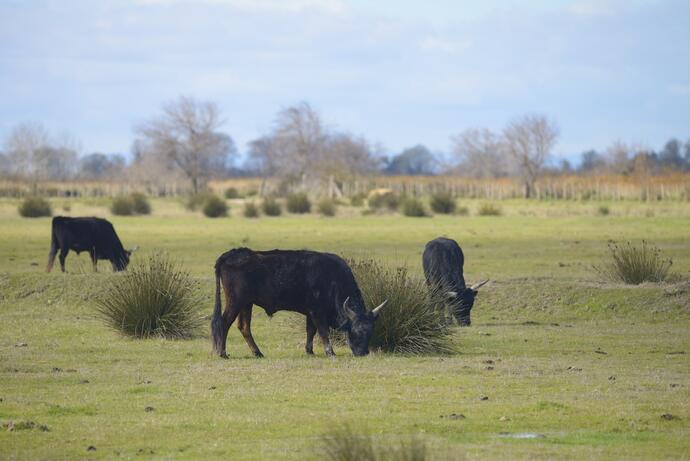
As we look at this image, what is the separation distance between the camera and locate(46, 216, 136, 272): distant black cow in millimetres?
29000

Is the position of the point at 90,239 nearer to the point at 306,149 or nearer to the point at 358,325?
the point at 358,325

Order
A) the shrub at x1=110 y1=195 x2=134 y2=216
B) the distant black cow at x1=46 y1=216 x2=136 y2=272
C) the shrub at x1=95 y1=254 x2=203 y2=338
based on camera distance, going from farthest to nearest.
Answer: the shrub at x1=110 y1=195 x2=134 y2=216, the distant black cow at x1=46 y1=216 x2=136 y2=272, the shrub at x1=95 y1=254 x2=203 y2=338

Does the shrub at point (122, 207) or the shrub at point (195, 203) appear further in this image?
the shrub at point (195, 203)

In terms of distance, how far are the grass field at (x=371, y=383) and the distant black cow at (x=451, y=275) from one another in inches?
26.0

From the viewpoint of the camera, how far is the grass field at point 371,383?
10.2 metres

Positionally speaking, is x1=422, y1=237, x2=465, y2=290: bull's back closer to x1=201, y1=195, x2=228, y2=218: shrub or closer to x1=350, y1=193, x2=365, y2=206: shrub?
x1=201, y1=195, x2=228, y2=218: shrub

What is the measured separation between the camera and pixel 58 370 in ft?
47.7

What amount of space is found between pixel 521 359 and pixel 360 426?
234 inches

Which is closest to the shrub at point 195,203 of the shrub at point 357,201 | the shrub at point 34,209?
the shrub at point 34,209

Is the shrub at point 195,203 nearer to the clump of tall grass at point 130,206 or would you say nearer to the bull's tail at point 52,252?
the clump of tall grass at point 130,206

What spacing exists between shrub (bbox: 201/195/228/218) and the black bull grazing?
151 feet

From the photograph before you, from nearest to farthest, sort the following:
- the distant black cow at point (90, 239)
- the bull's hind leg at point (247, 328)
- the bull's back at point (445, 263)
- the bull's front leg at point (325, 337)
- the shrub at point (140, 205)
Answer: the bull's front leg at point (325, 337), the bull's hind leg at point (247, 328), the bull's back at point (445, 263), the distant black cow at point (90, 239), the shrub at point (140, 205)

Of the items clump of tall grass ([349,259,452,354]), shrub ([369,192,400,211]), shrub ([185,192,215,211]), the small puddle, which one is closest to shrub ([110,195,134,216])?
shrub ([185,192,215,211])

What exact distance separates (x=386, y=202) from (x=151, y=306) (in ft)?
158
